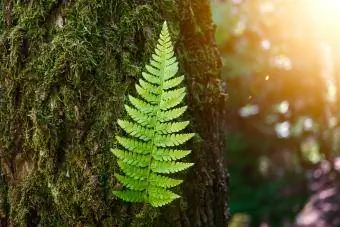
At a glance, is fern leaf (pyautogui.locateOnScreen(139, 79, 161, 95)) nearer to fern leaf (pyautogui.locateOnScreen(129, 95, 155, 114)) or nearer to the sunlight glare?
fern leaf (pyautogui.locateOnScreen(129, 95, 155, 114))

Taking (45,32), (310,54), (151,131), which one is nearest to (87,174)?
(151,131)

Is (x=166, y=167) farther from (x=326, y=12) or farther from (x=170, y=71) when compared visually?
(x=326, y=12)

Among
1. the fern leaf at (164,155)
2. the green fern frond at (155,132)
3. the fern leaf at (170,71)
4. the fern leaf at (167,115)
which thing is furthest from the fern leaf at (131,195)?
the fern leaf at (170,71)

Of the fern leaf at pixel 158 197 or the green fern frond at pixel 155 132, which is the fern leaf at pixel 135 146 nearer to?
the green fern frond at pixel 155 132

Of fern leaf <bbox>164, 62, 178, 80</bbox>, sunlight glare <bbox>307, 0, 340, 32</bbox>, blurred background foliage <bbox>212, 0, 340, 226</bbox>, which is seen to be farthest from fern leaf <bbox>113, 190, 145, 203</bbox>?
sunlight glare <bbox>307, 0, 340, 32</bbox>

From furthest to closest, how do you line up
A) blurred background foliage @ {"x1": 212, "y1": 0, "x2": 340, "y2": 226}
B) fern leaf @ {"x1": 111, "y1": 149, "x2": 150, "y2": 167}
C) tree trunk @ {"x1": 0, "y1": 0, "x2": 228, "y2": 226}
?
blurred background foliage @ {"x1": 212, "y1": 0, "x2": 340, "y2": 226} → tree trunk @ {"x1": 0, "y1": 0, "x2": 228, "y2": 226} → fern leaf @ {"x1": 111, "y1": 149, "x2": 150, "y2": 167}

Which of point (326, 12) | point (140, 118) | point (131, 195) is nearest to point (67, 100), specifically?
point (140, 118)
